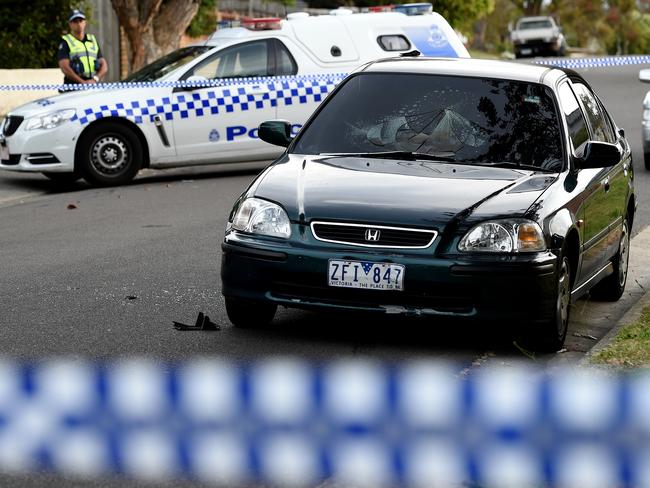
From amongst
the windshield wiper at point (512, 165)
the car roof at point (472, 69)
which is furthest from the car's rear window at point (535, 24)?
the windshield wiper at point (512, 165)

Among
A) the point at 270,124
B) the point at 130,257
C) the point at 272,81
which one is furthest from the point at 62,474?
the point at 272,81

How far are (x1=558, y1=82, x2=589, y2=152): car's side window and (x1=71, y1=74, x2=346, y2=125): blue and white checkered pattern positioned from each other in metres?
7.50

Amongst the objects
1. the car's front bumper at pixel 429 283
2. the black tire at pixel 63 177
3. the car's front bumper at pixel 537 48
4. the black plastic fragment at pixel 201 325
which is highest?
the car's front bumper at pixel 429 283

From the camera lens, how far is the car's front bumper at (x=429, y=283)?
7.06 metres

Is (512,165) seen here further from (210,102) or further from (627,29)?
(627,29)

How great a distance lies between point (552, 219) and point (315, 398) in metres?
1.75

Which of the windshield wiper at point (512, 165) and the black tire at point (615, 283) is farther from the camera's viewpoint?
the black tire at point (615, 283)

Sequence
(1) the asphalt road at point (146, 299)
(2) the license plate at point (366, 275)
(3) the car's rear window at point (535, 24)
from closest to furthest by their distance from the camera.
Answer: (2) the license plate at point (366, 275)
(1) the asphalt road at point (146, 299)
(3) the car's rear window at point (535, 24)

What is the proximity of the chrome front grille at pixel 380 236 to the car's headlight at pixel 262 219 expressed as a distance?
0.79 ft

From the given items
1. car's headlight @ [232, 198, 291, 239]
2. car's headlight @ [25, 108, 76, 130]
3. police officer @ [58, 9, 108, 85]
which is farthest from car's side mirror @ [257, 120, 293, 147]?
police officer @ [58, 9, 108, 85]

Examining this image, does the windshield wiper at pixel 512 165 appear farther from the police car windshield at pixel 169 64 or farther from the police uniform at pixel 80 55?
the police uniform at pixel 80 55

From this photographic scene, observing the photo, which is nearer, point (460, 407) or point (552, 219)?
point (460, 407)

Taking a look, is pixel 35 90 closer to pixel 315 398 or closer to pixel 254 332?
pixel 254 332

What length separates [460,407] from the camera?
20.4 feet
